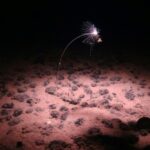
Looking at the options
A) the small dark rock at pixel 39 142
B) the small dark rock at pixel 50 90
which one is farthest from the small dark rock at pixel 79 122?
the small dark rock at pixel 50 90

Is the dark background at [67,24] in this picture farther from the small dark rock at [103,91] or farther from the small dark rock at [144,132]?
the small dark rock at [144,132]

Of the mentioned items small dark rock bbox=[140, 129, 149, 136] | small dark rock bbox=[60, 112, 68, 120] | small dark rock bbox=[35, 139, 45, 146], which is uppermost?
small dark rock bbox=[60, 112, 68, 120]

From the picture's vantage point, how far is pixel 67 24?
16906 millimetres

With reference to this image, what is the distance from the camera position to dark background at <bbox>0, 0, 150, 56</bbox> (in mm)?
13977

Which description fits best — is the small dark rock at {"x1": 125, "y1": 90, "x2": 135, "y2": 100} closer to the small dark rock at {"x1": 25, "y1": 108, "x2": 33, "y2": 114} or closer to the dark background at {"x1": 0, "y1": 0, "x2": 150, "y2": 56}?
the small dark rock at {"x1": 25, "y1": 108, "x2": 33, "y2": 114}

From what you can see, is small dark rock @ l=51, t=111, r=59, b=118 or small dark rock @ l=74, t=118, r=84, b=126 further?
small dark rock @ l=51, t=111, r=59, b=118

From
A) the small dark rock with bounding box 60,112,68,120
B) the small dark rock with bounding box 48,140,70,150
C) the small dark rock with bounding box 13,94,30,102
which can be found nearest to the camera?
the small dark rock with bounding box 48,140,70,150

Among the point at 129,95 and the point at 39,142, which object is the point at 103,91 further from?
the point at 39,142

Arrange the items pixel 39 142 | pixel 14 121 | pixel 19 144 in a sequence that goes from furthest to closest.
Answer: pixel 14 121, pixel 39 142, pixel 19 144

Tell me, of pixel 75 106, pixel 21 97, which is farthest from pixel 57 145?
pixel 21 97

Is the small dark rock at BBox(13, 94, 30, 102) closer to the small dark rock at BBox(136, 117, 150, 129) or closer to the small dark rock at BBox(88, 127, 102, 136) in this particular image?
the small dark rock at BBox(88, 127, 102, 136)

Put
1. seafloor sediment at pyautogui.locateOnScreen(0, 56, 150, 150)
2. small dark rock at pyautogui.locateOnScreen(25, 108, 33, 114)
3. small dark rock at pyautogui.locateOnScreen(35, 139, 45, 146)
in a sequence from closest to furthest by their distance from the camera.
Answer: small dark rock at pyautogui.locateOnScreen(35, 139, 45, 146) < seafloor sediment at pyautogui.locateOnScreen(0, 56, 150, 150) < small dark rock at pyautogui.locateOnScreen(25, 108, 33, 114)

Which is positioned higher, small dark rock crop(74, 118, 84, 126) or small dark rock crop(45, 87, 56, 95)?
small dark rock crop(45, 87, 56, 95)

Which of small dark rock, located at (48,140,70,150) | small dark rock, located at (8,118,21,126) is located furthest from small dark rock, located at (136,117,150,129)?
small dark rock, located at (8,118,21,126)
